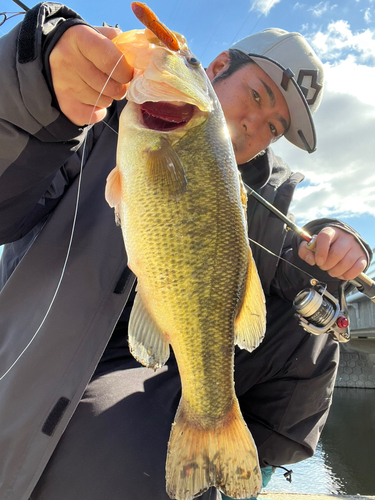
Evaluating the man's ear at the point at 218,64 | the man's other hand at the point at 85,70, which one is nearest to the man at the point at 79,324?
the man's other hand at the point at 85,70

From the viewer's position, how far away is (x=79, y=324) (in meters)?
1.76

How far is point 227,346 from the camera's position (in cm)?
151

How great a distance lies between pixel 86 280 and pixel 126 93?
97 cm

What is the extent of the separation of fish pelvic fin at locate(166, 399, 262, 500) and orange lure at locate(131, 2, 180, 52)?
148 centimetres

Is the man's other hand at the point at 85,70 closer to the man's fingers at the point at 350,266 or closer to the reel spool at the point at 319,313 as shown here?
the man's fingers at the point at 350,266

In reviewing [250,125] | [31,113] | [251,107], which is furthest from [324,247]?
[31,113]

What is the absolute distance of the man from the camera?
1.30 metres

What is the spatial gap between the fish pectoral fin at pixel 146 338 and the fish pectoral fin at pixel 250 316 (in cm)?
34

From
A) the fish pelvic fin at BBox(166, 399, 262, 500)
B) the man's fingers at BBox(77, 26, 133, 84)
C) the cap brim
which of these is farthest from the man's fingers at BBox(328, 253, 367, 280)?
the man's fingers at BBox(77, 26, 133, 84)

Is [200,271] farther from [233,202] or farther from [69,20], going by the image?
[69,20]

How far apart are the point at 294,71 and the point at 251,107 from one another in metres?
0.51

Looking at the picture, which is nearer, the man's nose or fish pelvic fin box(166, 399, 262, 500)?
fish pelvic fin box(166, 399, 262, 500)

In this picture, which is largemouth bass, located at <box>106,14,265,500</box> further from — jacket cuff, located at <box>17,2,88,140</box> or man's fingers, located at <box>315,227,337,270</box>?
man's fingers, located at <box>315,227,337,270</box>

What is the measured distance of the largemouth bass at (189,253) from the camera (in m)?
1.37
